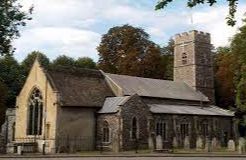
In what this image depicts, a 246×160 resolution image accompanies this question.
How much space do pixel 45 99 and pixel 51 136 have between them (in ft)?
11.6

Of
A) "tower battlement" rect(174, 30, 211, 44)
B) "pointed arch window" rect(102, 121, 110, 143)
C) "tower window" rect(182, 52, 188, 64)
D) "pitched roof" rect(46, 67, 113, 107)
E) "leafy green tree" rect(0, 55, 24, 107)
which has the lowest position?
"pointed arch window" rect(102, 121, 110, 143)

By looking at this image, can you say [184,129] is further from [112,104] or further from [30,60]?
[30,60]

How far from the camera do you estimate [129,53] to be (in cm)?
6066

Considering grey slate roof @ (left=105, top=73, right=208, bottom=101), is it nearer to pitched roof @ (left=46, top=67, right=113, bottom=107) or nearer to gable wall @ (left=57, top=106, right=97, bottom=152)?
pitched roof @ (left=46, top=67, right=113, bottom=107)

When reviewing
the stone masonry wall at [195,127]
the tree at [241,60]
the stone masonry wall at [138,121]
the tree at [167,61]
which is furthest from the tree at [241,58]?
the tree at [167,61]

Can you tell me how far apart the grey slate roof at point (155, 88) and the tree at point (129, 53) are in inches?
336

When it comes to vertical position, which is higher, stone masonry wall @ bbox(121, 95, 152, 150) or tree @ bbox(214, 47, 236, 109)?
tree @ bbox(214, 47, 236, 109)

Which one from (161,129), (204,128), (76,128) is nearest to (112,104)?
(76,128)

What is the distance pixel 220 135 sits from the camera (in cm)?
4909

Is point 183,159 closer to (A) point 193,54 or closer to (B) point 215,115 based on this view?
(B) point 215,115

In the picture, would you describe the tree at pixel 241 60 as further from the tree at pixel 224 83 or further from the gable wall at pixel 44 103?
the gable wall at pixel 44 103

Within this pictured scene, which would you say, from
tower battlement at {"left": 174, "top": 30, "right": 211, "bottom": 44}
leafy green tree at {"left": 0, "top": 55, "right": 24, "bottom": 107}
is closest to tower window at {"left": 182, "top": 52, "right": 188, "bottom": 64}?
tower battlement at {"left": 174, "top": 30, "right": 211, "bottom": 44}

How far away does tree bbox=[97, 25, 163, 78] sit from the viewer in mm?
60562

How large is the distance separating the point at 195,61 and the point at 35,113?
75.5ft
